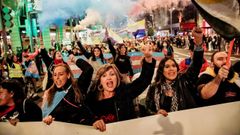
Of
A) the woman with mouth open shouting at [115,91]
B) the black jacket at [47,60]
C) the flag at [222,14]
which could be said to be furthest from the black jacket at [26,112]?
the flag at [222,14]

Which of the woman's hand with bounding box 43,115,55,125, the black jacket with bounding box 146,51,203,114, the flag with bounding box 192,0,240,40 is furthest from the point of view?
the woman's hand with bounding box 43,115,55,125

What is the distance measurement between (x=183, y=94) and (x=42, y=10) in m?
1.51

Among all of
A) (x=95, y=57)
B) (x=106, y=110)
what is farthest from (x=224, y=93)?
(x=95, y=57)

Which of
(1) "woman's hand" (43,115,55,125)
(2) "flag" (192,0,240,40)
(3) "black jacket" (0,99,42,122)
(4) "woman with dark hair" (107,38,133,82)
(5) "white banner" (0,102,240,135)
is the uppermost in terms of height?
(2) "flag" (192,0,240,40)

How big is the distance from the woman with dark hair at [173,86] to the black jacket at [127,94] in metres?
0.08

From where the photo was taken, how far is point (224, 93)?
3221mm

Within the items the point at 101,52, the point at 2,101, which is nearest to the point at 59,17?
the point at 101,52

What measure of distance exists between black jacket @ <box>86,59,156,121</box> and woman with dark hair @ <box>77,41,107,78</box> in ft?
0.76

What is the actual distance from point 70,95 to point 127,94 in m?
0.53

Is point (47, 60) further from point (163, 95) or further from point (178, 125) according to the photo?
point (178, 125)

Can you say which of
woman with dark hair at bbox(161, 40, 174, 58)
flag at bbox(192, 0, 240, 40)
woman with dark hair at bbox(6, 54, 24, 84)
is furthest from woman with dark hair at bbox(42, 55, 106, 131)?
flag at bbox(192, 0, 240, 40)

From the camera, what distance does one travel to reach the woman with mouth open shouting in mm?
3100

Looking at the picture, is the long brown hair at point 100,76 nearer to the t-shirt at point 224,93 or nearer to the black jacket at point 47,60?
the black jacket at point 47,60

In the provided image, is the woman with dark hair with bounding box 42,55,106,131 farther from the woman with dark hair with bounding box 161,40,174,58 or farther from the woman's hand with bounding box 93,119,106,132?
the woman with dark hair with bounding box 161,40,174,58
